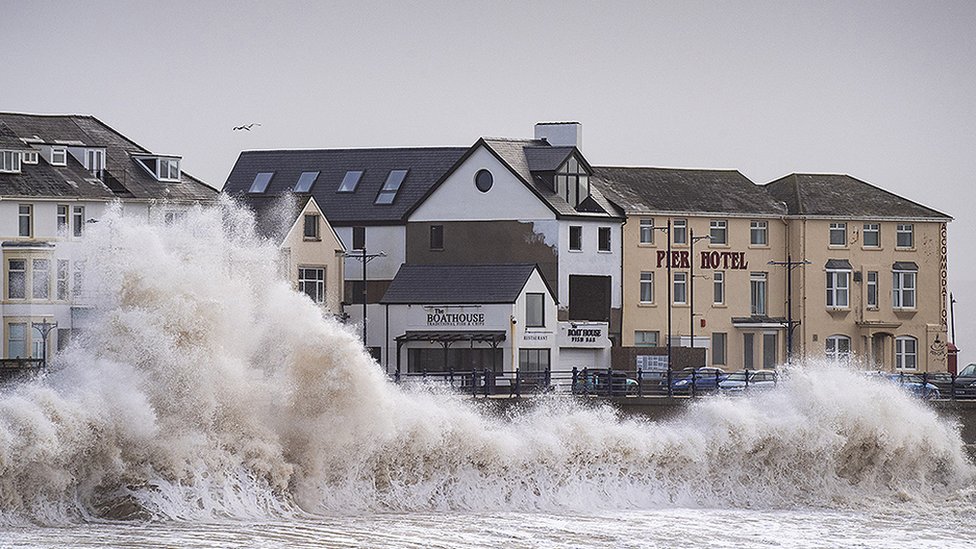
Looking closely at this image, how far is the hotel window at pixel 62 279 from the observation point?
71562 mm

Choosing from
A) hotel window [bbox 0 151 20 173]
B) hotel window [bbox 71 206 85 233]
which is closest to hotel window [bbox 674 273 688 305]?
hotel window [bbox 71 206 85 233]

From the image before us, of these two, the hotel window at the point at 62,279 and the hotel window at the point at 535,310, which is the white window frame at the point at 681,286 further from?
the hotel window at the point at 62,279

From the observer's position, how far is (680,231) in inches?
3233

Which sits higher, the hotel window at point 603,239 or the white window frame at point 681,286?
the hotel window at point 603,239

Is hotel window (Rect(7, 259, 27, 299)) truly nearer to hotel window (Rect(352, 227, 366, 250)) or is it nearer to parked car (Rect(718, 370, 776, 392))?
hotel window (Rect(352, 227, 366, 250))

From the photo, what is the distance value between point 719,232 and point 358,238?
15534 millimetres

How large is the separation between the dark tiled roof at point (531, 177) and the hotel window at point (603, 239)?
0.62m

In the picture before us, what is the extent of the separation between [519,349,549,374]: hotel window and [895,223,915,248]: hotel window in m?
19.3

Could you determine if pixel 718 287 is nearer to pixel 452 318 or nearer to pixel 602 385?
pixel 452 318

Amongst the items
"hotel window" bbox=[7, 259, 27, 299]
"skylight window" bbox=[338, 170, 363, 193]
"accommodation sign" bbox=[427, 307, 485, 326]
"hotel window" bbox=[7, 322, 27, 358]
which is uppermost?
"skylight window" bbox=[338, 170, 363, 193]

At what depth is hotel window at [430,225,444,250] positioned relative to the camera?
3081 inches

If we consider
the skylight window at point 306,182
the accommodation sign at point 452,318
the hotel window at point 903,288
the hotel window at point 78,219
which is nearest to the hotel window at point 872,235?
the hotel window at point 903,288

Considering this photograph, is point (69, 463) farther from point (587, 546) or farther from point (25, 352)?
point (25, 352)

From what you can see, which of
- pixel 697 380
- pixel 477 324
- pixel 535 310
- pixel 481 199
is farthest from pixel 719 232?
pixel 697 380
